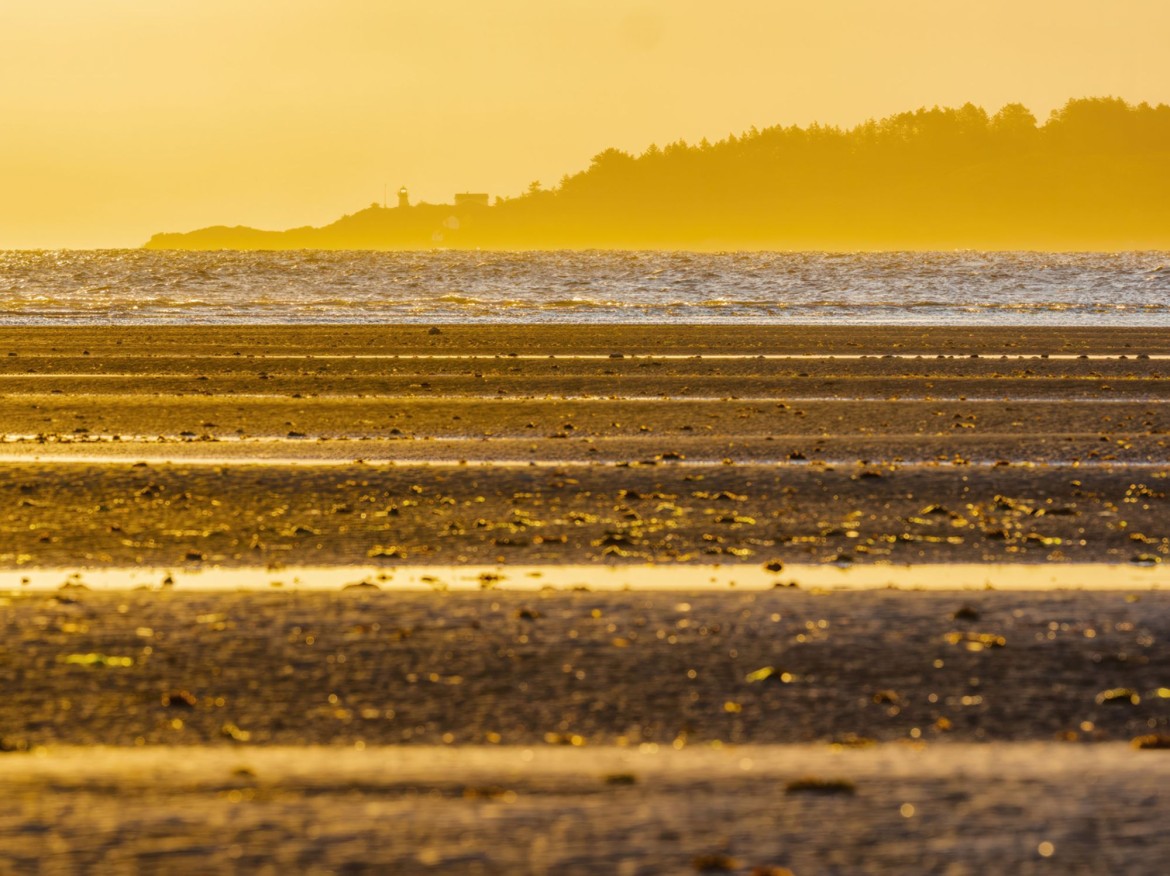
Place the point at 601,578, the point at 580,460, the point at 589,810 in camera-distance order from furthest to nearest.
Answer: the point at 580,460
the point at 601,578
the point at 589,810

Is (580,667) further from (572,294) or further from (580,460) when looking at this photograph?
(572,294)

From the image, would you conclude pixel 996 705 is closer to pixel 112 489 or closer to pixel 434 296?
pixel 112 489

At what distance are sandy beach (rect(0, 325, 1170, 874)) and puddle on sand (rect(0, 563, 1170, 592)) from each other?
10 centimetres

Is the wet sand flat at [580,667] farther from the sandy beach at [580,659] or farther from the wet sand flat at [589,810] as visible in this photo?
the wet sand flat at [589,810]

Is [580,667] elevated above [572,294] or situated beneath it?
elevated above

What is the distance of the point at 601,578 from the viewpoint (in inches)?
434

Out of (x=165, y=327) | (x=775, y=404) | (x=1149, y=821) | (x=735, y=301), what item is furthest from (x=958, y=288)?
(x=1149, y=821)

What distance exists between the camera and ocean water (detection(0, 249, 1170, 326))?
5606 cm

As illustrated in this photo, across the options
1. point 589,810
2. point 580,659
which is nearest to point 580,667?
point 580,659

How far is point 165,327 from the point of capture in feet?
153

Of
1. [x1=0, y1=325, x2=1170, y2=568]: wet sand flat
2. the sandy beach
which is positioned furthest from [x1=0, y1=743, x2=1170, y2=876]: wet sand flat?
[x1=0, y1=325, x2=1170, y2=568]: wet sand flat

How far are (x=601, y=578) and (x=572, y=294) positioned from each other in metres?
74.0

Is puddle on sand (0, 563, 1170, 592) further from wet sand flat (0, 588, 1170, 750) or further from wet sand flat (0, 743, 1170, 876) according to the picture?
wet sand flat (0, 743, 1170, 876)

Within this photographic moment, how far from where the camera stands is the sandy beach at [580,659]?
20.2 feet
